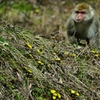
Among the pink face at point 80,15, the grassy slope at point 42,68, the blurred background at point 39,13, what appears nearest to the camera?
the grassy slope at point 42,68

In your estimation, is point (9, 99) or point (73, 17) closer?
point (9, 99)

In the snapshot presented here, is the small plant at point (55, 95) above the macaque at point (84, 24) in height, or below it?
below

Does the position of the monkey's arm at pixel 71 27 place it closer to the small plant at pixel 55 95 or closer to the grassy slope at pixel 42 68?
the grassy slope at pixel 42 68

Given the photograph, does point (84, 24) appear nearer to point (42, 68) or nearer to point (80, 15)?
point (80, 15)

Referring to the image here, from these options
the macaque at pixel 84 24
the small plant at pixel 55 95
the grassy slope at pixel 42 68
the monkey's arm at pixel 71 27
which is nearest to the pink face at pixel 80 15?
the macaque at pixel 84 24

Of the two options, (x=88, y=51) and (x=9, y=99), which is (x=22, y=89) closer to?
(x=9, y=99)

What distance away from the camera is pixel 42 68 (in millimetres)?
5754

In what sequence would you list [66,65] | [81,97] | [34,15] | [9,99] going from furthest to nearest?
[34,15]
[66,65]
[81,97]
[9,99]

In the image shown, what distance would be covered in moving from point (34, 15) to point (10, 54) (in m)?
7.15

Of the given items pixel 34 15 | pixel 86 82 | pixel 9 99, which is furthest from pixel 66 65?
pixel 34 15

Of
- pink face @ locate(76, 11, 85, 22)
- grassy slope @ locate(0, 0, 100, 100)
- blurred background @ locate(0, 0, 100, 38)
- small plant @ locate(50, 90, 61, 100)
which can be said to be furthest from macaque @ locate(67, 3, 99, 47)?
blurred background @ locate(0, 0, 100, 38)

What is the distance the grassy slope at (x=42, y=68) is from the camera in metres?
5.27

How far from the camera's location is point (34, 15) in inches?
497

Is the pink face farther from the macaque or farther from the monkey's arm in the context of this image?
the monkey's arm
